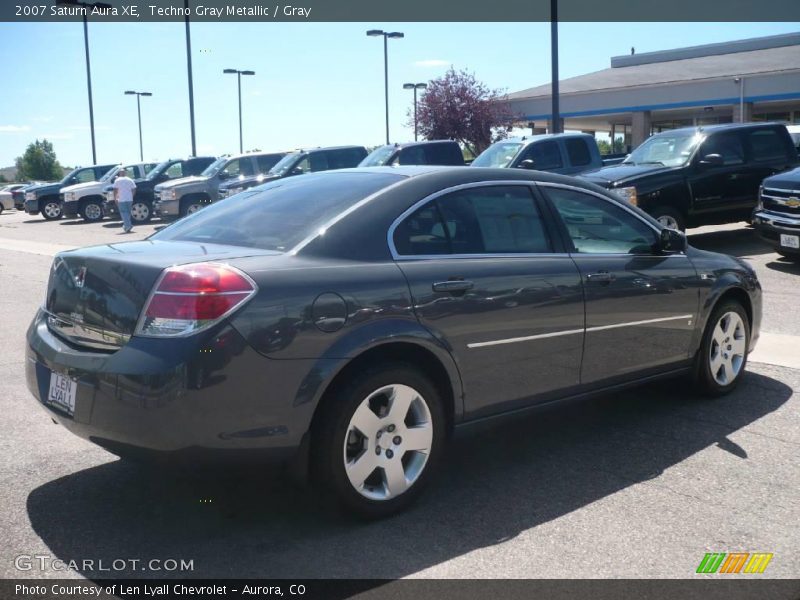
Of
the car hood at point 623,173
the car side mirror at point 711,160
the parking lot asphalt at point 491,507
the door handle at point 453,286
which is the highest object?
the car side mirror at point 711,160

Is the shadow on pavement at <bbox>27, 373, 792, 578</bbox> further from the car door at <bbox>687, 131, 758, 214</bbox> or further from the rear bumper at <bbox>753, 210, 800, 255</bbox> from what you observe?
the car door at <bbox>687, 131, 758, 214</bbox>

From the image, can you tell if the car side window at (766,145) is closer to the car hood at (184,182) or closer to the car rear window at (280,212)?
the car rear window at (280,212)

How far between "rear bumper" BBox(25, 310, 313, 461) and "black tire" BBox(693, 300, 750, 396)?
309 centimetres

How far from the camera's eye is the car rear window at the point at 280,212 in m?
4.17

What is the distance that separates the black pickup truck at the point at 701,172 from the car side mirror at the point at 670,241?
290 inches

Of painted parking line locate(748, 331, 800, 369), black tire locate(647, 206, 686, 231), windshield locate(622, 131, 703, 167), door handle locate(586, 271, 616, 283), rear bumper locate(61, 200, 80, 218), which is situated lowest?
painted parking line locate(748, 331, 800, 369)

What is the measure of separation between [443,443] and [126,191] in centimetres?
2115

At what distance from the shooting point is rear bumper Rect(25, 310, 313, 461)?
11.3ft

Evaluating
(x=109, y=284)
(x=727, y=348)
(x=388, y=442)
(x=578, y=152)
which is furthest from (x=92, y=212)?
(x=388, y=442)

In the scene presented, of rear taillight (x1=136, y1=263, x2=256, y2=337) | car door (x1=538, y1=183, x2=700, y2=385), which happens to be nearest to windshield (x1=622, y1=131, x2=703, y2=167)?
car door (x1=538, y1=183, x2=700, y2=385)

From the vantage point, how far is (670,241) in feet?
17.8

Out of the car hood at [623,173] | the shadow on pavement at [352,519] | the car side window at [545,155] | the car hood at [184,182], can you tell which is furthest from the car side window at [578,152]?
the car hood at [184,182]

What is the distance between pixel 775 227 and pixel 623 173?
257cm

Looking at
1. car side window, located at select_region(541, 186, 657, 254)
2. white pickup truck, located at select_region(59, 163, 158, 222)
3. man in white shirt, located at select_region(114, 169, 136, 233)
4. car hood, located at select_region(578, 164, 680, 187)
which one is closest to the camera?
car side window, located at select_region(541, 186, 657, 254)
